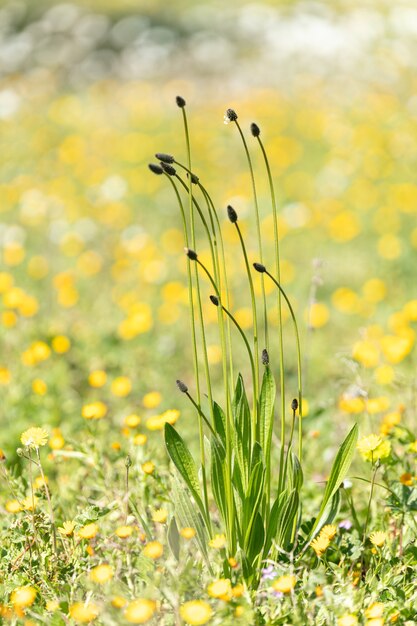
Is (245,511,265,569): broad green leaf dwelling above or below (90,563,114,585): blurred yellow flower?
above

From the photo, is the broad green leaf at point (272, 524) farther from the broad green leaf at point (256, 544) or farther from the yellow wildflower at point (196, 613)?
the yellow wildflower at point (196, 613)

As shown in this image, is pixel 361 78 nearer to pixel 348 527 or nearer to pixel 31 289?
pixel 31 289

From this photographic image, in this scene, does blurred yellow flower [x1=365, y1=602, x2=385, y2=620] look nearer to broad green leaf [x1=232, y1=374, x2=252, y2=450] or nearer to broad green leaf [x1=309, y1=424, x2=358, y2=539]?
broad green leaf [x1=309, y1=424, x2=358, y2=539]

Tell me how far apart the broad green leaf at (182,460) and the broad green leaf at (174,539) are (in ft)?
0.25

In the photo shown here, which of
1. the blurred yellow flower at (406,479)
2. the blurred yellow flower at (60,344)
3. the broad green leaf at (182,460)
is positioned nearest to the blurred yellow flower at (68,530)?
the broad green leaf at (182,460)

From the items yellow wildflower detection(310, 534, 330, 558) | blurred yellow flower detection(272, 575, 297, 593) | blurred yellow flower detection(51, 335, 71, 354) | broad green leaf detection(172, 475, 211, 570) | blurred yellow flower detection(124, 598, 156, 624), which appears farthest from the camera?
blurred yellow flower detection(51, 335, 71, 354)

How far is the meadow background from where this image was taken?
2.75 meters

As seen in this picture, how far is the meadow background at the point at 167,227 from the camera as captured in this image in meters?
2.75

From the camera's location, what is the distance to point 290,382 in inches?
140

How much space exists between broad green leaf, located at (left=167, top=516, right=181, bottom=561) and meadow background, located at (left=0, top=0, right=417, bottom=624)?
0.88 feet

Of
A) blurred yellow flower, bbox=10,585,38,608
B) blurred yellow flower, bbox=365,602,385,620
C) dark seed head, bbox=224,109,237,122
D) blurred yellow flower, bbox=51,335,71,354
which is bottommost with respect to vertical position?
blurred yellow flower, bbox=10,585,38,608

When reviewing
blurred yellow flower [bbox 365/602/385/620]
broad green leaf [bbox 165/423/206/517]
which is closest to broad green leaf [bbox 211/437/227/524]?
broad green leaf [bbox 165/423/206/517]

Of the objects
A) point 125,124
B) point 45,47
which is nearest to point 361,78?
point 125,124

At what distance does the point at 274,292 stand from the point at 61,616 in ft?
10.7
